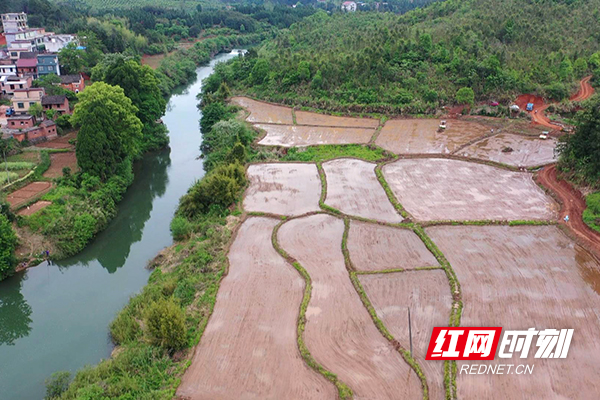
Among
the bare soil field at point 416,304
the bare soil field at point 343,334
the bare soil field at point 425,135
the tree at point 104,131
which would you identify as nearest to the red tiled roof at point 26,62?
the tree at point 104,131

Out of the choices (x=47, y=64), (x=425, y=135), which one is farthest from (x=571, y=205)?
(x=47, y=64)

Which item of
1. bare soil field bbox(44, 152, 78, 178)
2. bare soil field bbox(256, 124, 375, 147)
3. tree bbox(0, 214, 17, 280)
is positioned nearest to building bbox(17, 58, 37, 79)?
bare soil field bbox(44, 152, 78, 178)

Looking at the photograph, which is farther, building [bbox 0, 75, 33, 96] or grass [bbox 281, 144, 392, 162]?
building [bbox 0, 75, 33, 96]

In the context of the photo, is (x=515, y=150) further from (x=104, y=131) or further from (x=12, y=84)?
(x=12, y=84)

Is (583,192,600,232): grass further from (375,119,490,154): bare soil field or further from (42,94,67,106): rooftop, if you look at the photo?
(42,94,67,106): rooftop

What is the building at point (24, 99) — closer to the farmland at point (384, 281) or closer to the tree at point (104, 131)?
the tree at point (104, 131)
